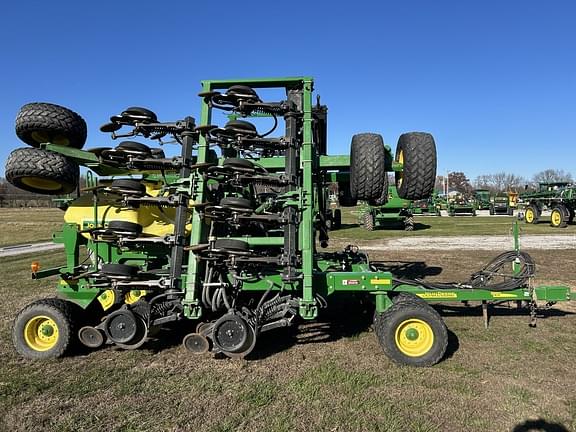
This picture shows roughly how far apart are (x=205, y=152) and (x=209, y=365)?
8.02ft

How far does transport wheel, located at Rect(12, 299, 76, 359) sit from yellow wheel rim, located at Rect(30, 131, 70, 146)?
2.07 metres

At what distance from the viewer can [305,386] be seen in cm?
389

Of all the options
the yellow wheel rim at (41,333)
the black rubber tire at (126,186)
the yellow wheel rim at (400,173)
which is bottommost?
the yellow wheel rim at (41,333)

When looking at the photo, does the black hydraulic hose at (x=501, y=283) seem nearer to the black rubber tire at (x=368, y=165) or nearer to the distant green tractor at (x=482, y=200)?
the black rubber tire at (x=368, y=165)

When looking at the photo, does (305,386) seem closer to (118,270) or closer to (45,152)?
(118,270)

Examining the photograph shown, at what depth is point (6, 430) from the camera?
3.26 metres

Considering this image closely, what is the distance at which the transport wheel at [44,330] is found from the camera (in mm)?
4629

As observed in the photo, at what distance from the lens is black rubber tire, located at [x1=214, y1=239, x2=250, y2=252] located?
4277 millimetres

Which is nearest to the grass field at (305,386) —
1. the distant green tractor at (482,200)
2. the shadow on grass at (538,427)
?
the shadow on grass at (538,427)

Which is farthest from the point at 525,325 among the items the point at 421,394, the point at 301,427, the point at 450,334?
the point at 301,427

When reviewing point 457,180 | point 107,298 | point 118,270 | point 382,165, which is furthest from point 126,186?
point 457,180

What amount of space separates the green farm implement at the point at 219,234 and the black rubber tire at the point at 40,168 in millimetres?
16

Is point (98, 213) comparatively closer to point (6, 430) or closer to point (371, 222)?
point (6, 430)

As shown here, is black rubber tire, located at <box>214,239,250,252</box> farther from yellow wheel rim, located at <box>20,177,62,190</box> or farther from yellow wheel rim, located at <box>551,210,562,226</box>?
yellow wheel rim, located at <box>551,210,562,226</box>
